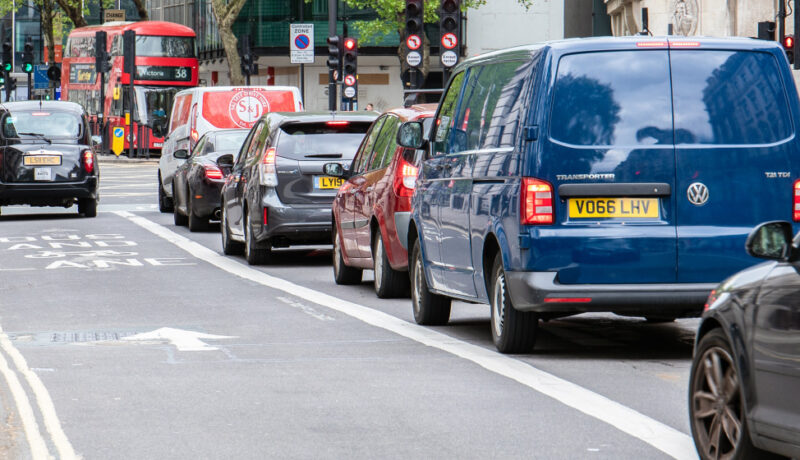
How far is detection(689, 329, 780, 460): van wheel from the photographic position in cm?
593

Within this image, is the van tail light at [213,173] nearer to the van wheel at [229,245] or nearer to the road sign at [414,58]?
the van wheel at [229,245]

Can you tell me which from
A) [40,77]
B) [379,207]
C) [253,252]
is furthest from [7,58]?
[379,207]

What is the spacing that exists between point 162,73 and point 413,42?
102ft

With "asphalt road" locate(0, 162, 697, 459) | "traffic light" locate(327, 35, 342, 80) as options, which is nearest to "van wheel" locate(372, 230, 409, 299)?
"asphalt road" locate(0, 162, 697, 459)

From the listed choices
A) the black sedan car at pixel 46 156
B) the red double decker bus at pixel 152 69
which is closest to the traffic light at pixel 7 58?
the red double decker bus at pixel 152 69

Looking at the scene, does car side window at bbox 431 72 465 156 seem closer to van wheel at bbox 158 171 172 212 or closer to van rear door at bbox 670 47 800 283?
van rear door at bbox 670 47 800 283

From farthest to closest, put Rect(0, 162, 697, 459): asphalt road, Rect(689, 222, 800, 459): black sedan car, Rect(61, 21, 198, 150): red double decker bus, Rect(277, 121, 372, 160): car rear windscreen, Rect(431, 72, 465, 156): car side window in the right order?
Rect(61, 21, 198, 150): red double decker bus, Rect(277, 121, 372, 160): car rear windscreen, Rect(431, 72, 465, 156): car side window, Rect(0, 162, 697, 459): asphalt road, Rect(689, 222, 800, 459): black sedan car

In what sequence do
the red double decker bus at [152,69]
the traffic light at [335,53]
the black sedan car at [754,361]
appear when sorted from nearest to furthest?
the black sedan car at [754,361] < the traffic light at [335,53] < the red double decker bus at [152,69]

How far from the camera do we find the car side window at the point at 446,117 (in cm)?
1149

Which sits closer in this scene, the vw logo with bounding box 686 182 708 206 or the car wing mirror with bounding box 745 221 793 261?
the car wing mirror with bounding box 745 221 793 261

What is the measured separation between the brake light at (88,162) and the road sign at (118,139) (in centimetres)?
2926

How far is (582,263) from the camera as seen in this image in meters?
9.53

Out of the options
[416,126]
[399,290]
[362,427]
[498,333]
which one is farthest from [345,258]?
→ [362,427]

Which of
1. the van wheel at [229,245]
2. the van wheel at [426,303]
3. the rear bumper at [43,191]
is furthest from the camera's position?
the rear bumper at [43,191]
